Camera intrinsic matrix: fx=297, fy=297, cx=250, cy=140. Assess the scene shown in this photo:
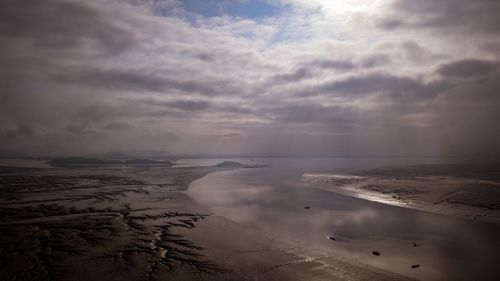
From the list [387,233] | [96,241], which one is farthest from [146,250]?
[387,233]

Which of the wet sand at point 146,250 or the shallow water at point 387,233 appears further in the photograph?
the shallow water at point 387,233

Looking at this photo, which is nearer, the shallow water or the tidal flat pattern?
the tidal flat pattern

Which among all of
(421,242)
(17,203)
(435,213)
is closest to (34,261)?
(17,203)

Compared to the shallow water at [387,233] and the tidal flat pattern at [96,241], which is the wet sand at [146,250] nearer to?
the tidal flat pattern at [96,241]

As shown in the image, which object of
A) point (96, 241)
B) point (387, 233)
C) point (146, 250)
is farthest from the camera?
point (387, 233)

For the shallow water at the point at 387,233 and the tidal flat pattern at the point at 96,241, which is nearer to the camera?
the tidal flat pattern at the point at 96,241

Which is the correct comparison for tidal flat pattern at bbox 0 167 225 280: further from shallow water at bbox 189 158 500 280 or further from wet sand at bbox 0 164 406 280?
shallow water at bbox 189 158 500 280

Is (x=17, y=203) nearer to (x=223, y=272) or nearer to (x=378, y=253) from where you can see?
(x=223, y=272)

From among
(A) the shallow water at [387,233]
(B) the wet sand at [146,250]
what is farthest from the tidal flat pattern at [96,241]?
(A) the shallow water at [387,233]

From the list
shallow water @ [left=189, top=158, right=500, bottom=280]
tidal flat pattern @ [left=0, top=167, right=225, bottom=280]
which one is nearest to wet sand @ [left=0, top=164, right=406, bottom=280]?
tidal flat pattern @ [left=0, top=167, right=225, bottom=280]

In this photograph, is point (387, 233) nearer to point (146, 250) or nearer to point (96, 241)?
point (146, 250)

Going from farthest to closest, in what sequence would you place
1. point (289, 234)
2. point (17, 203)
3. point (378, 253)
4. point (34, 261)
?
1. point (17, 203)
2. point (289, 234)
3. point (378, 253)
4. point (34, 261)
